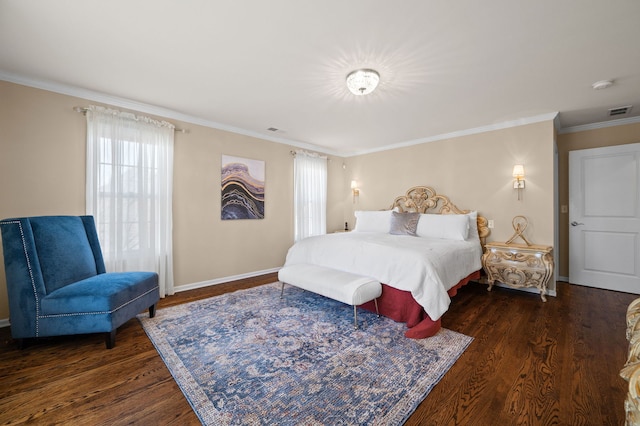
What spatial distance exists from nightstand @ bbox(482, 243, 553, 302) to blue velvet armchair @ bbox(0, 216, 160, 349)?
437 centimetres

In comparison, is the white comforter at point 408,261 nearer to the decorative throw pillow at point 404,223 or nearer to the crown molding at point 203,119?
the decorative throw pillow at point 404,223

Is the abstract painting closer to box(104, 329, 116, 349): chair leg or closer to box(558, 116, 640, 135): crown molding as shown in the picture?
box(104, 329, 116, 349): chair leg

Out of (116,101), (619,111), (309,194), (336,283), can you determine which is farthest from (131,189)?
(619,111)

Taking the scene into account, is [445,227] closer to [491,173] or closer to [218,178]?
[491,173]

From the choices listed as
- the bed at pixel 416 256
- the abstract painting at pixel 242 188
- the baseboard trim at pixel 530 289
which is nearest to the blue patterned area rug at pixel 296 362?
Answer: the bed at pixel 416 256

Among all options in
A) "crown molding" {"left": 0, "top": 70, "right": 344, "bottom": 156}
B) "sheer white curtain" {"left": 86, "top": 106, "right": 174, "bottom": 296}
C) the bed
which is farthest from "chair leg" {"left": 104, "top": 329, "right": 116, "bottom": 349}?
"crown molding" {"left": 0, "top": 70, "right": 344, "bottom": 156}

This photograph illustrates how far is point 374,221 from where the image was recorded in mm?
4758

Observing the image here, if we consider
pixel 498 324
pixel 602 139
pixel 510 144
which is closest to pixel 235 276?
pixel 498 324

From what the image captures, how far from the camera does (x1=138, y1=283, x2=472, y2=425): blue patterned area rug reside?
1.52 meters

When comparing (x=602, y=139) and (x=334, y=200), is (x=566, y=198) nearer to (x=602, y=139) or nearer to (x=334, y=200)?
(x=602, y=139)

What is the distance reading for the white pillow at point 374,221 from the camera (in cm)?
460

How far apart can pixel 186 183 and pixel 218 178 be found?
48 cm

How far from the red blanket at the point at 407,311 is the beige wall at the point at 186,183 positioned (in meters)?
2.40

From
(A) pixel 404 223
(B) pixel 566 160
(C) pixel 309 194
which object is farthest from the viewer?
(C) pixel 309 194
